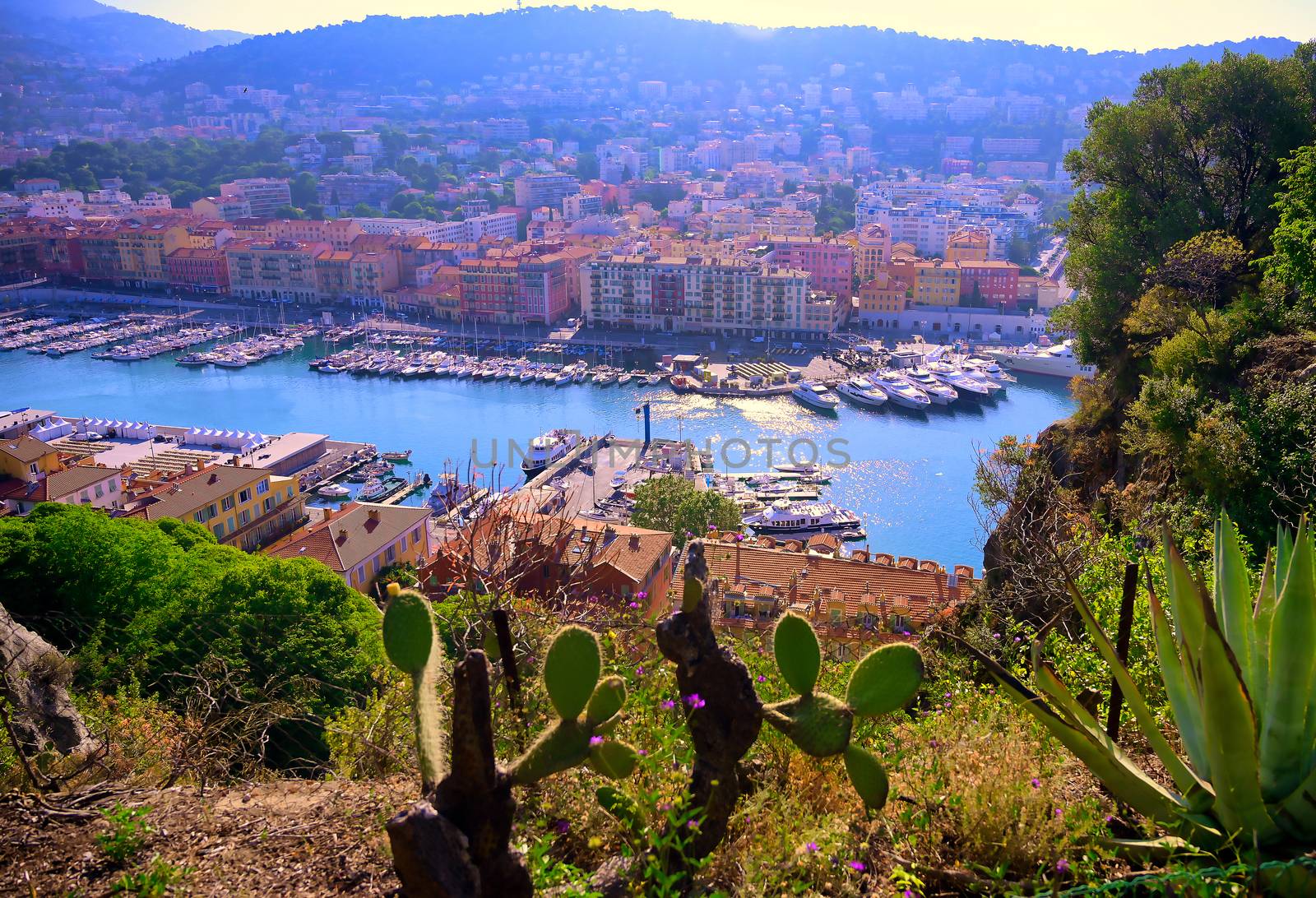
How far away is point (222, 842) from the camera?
1.45 meters

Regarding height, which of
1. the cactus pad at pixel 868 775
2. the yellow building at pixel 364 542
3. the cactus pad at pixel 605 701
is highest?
the cactus pad at pixel 605 701

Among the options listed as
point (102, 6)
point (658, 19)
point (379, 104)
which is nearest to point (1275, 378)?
point (379, 104)

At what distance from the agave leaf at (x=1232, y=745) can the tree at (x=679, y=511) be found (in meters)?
7.14

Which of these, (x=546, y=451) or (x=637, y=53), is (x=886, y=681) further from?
(x=637, y=53)

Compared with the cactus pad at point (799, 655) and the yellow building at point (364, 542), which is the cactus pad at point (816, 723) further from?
the yellow building at point (364, 542)

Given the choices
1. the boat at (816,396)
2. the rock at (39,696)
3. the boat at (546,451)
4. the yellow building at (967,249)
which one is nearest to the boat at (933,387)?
the boat at (816,396)

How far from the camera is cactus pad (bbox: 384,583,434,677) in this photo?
4.36 ft

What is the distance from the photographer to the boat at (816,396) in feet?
59.6

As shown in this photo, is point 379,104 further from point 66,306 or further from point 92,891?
point 92,891

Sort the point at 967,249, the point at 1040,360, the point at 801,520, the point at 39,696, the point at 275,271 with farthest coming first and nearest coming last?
the point at 275,271 < the point at 967,249 < the point at 1040,360 < the point at 801,520 < the point at 39,696

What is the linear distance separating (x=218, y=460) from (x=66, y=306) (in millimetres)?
18168


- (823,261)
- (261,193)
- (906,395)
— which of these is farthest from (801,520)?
(261,193)

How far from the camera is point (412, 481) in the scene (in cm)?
1494

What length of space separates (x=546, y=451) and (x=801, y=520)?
15.8ft
